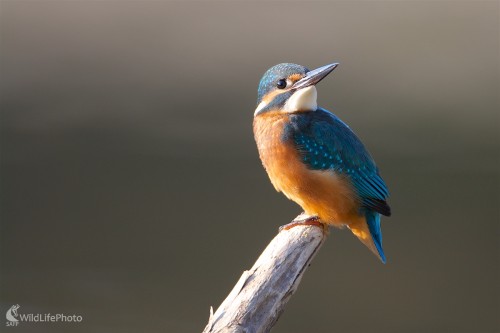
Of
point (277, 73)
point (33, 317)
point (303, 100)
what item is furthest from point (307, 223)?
point (33, 317)

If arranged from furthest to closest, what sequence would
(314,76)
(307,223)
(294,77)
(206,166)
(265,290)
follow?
(206,166) < (294,77) < (314,76) < (307,223) < (265,290)

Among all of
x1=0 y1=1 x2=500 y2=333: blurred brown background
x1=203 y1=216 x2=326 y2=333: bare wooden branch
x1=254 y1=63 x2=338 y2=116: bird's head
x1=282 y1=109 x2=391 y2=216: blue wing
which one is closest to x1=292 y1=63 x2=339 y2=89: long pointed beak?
x1=254 y1=63 x2=338 y2=116: bird's head

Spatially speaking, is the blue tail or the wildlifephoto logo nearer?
the blue tail

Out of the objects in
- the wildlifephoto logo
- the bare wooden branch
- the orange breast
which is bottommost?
the bare wooden branch

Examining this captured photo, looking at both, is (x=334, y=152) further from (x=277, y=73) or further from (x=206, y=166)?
(x=206, y=166)

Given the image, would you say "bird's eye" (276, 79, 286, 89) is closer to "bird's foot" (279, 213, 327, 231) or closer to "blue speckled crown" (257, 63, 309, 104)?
"blue speckled crown" (257, 63, 309, 104)

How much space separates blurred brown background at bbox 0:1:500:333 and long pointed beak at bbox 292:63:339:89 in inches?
101

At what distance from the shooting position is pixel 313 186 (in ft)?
13.9

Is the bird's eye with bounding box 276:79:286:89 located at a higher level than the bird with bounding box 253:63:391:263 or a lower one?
higher

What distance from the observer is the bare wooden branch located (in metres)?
3.21

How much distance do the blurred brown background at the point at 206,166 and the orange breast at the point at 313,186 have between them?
7.60ft

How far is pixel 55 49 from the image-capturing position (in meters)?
9.07

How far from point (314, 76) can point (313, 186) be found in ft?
1.53

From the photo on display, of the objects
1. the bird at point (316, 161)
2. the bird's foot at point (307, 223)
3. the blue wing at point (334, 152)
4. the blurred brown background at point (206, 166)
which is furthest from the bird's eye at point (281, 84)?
the blurred brown background at point (206, 166)
